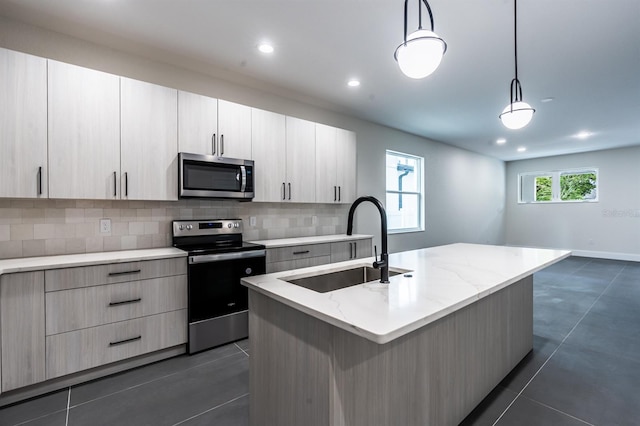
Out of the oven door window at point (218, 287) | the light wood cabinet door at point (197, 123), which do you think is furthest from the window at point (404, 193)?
the light wood cabinet door at point (197, 123)

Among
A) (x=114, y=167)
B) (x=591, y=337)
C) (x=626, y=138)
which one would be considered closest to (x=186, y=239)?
(x=114, y=167)

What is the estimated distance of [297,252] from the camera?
3336mm

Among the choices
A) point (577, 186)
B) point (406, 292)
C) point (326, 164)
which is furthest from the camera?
point (577, 186)

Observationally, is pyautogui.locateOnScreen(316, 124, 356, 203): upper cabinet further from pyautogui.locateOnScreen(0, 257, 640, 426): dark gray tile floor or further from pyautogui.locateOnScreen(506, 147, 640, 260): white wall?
pyautogui.locateOnScreen(506, 147, 640, 260): white wall

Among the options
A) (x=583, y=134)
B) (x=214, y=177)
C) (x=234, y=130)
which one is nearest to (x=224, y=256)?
(x=214, y=177)

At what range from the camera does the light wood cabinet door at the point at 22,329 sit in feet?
6.20

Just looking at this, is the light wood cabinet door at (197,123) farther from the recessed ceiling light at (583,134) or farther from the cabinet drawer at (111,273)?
the recessed ceiling light at (583,134)

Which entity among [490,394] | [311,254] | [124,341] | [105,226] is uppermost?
[105,226]

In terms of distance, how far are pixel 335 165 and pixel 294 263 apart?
1.44 meters

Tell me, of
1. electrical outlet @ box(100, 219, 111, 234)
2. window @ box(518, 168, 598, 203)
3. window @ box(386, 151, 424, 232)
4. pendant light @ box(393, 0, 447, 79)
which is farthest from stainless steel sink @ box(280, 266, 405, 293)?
window @ box(518, 168, 598, 203)

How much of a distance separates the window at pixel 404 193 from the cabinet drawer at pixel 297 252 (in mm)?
2137

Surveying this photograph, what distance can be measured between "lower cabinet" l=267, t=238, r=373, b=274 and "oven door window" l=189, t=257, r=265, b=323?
0.21 m

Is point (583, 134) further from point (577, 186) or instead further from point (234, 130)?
point (234, 130)

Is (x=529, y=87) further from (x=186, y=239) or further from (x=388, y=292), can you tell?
(x=186, y=239)
